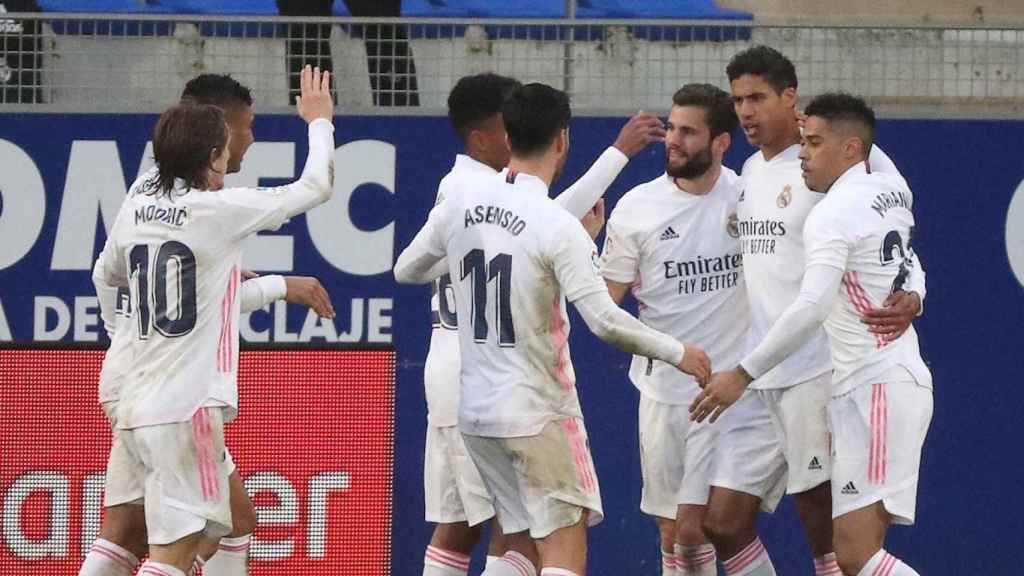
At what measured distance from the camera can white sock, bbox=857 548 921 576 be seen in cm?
718

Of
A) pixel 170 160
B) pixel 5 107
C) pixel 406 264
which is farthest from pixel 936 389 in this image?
pixel 5 107

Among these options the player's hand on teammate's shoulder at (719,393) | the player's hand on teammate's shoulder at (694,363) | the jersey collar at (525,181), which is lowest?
the player's hand on teammate's shoulder at (719,393)

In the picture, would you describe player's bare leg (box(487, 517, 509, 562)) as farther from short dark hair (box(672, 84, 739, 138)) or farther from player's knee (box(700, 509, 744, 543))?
short dark hair (box(672, 84, 739, 138))

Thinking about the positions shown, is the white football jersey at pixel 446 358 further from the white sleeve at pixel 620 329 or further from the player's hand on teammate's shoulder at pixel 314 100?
the white sleeve at pixel 620 329

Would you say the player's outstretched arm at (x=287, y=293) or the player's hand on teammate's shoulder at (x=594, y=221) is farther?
the player's hand on teammate's shoulder at (x=594, y=221)

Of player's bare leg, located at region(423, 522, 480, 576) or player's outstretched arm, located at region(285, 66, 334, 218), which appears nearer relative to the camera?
player's outstretched arm, located at region(285, 66, 334, 218)

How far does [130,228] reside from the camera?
272 inches

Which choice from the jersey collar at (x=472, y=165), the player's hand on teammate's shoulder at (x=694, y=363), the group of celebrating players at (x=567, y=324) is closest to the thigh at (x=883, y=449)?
the group of celebrating players at (x=567, y=324)

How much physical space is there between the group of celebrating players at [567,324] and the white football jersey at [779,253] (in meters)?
0.01

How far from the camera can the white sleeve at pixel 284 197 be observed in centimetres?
685

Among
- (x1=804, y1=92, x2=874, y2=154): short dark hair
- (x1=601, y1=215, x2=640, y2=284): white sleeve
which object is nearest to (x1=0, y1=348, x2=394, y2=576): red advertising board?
(x1=601, y1=215, x2=640, y2=284): white sleeve

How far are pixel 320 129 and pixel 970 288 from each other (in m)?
3.55

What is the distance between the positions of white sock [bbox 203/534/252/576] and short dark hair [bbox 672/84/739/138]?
101 inches

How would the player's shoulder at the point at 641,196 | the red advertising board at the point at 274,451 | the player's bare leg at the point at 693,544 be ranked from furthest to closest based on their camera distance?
the player's shoulder at the point at 641,196, the player's bare leg at the point at 693,544, the red advertising board at the point at 274,451
